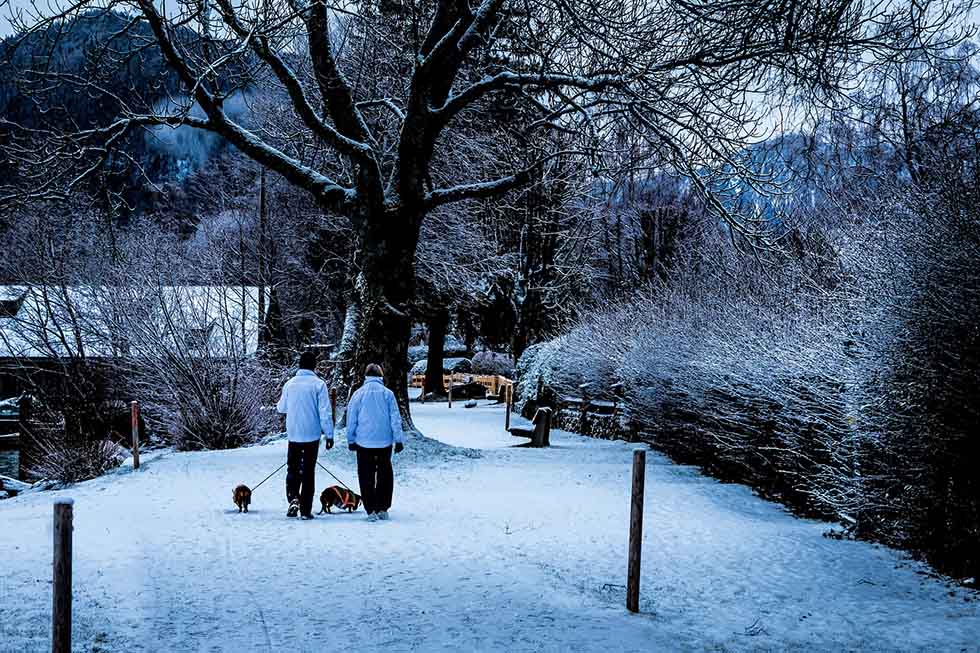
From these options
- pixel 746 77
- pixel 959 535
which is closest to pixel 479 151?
pixel 746 77

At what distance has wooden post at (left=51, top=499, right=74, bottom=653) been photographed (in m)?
4.02

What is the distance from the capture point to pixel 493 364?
44344 mm

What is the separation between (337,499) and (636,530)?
193 inches

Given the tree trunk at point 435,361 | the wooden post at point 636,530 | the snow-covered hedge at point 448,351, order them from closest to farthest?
1. the wooden post at point 636,530
2. the tree trunk at point 435,361
3. the snow-covered hedge at point 448,351

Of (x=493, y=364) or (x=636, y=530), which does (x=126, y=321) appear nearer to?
(x=636, y=530)

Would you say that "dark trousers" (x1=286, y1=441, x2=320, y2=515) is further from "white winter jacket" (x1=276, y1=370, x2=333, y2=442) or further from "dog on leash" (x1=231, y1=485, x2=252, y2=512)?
"dog on leash" (x1=231, y1=485, x2=252, y2=512)

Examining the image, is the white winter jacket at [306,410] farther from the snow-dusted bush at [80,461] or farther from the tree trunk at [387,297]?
the snow-dusted bush at [80,461]

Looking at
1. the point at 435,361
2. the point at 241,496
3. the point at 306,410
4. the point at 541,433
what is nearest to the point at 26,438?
the point at 541,433

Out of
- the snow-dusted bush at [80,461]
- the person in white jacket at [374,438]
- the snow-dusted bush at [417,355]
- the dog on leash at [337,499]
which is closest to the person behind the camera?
the person in white jacket at [374,438]

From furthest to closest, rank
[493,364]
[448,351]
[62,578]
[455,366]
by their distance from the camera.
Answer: [448,351] < [455,366] < [493,364] < [62,578]

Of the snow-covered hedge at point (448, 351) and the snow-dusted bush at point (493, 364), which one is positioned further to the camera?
the snow-covered hedge at point (448, 351)

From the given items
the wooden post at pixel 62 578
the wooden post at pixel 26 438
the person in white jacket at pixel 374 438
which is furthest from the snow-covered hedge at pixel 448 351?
the wooden post at pixel 62 578

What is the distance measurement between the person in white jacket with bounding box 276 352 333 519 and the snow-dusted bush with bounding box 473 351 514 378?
33.4 m

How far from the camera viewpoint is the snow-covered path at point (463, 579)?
5723mm
